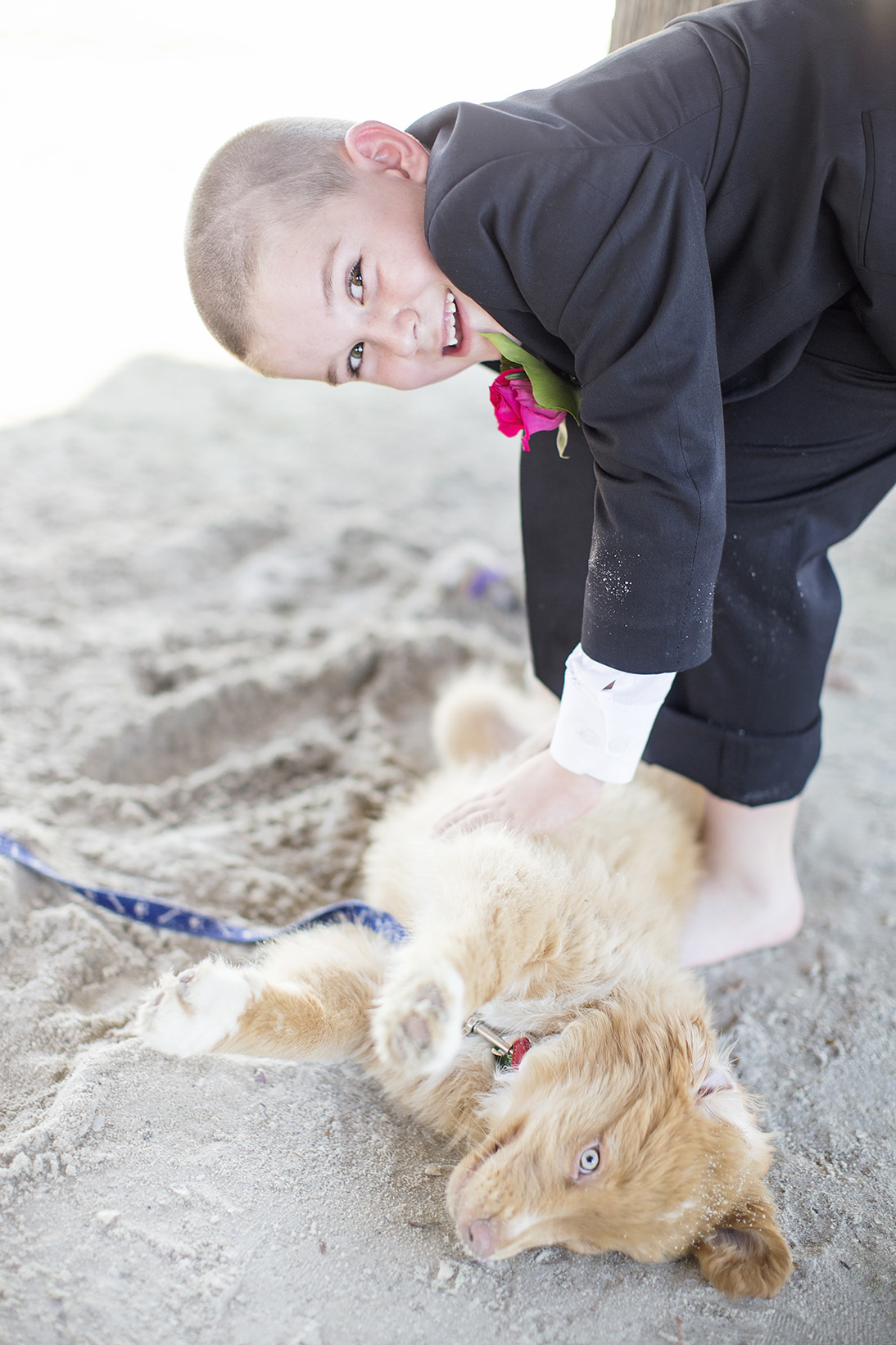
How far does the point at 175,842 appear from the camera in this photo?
1.88m

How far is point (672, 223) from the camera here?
3.84 feet

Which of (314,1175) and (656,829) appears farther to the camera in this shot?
(656,829)

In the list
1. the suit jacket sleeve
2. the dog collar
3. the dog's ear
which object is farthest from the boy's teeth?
the dog's ear

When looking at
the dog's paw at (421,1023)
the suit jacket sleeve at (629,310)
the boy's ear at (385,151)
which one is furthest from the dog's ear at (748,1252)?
the boy's ear at (385,151)

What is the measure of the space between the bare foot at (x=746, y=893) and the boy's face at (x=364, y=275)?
112cm

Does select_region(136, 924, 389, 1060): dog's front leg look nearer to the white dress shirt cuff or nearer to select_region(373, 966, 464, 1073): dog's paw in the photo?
select_region(373, 966, 464, 1073): dog's paw

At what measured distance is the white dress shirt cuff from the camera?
1371mm

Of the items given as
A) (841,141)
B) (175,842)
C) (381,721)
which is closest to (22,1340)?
(175,842)

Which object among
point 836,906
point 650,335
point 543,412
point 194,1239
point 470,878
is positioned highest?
point 650,335

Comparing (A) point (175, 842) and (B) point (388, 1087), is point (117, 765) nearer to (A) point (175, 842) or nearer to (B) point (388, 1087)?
(A) point (175, 842)

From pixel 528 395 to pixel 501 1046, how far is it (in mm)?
1072

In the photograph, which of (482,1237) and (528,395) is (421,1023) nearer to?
(482,1237)

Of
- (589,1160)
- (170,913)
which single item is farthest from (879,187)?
(170,913)

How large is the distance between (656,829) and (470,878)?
54cm
